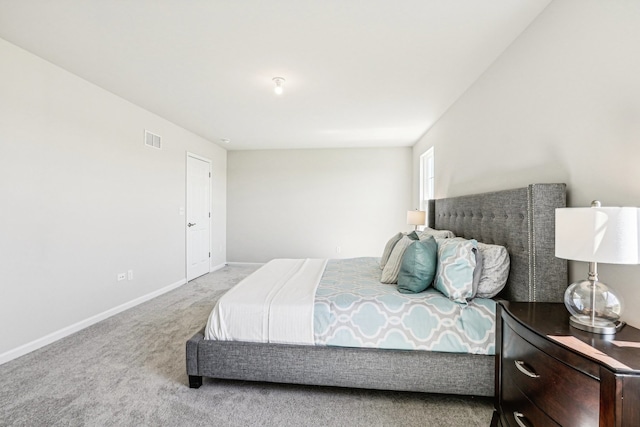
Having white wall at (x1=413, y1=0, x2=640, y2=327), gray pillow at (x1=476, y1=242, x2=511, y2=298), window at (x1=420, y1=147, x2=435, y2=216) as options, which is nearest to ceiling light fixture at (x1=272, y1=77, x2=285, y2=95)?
white wall at (x1=413, y1=0, x2=640, y2=327)

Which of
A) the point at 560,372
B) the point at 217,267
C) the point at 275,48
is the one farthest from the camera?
the point at 217,267

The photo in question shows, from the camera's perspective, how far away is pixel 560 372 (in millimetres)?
1012

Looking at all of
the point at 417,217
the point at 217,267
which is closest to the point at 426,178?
the point at 417,217

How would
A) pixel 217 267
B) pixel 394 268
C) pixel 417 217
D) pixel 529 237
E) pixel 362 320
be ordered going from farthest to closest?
1. pixel 217 267
2. pixel 417 217
3. pixel 394 268
4. pixel 362 320
5. pixel 529 237

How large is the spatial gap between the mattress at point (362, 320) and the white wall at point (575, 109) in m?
0.66

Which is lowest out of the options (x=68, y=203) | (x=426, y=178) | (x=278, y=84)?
(x=68, y=203)

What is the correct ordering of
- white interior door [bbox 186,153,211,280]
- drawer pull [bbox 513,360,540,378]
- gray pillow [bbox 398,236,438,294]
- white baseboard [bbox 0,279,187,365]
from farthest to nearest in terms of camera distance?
white interior door [bbox 186,153,211,280], white baseboard [bbox 0,279,187,365], gray pillow [bbox 398,236,438,294], drawer pull [bbox 513,360,540,378]

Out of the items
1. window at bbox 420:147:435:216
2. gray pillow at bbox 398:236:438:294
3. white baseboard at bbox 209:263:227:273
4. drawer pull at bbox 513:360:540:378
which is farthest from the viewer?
white baseboard at bbox 209:263:227:273

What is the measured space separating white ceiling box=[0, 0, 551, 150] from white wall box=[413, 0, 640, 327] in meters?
0.25

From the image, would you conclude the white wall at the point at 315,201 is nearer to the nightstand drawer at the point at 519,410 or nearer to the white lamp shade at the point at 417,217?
the white lamp shade at the point at 417,217

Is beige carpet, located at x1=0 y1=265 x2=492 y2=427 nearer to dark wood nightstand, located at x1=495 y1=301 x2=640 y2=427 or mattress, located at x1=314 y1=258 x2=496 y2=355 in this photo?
mattress, located at x1=314 y1=258 x2=496 y2=355

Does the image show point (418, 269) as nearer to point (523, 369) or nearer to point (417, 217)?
point (523, 369)

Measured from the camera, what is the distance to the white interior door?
4.77 m

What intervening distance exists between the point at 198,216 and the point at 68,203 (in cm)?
233
